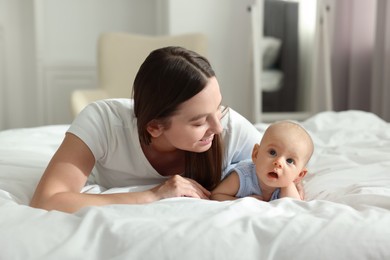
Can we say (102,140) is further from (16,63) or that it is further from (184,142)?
(16,63)

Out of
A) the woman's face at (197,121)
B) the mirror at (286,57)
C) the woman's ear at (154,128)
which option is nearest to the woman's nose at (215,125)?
the woman's face at (197,121)

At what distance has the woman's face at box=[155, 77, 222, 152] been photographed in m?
0.97

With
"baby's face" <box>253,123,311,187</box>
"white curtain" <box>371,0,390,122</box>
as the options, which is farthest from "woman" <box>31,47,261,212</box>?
"white curtain" <box>371,0,390,122</box>

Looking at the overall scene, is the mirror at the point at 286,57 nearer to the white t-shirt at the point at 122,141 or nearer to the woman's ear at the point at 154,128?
the white t-shirt at the point at 122,141

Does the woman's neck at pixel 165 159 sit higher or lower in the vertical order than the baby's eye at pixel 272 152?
lower

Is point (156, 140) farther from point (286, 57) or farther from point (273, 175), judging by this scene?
point (286, 57)

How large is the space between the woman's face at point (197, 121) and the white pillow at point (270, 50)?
7.90ft

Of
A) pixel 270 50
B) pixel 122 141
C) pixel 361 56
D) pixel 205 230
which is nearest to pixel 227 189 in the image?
pixel 122 141

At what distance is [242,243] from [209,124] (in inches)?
14.8

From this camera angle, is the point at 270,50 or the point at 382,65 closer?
the point at 382,65

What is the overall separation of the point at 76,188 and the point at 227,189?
316 millimetres

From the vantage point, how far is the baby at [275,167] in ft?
3.19

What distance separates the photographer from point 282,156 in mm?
972

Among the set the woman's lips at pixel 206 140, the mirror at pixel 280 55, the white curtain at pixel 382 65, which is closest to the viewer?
the woman's lips at pixel 206 140
